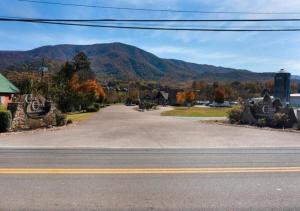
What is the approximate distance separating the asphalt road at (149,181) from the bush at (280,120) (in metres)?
13.0

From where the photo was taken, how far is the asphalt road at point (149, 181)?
22.5ft

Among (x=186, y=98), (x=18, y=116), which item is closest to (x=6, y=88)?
(x=18, y=116)

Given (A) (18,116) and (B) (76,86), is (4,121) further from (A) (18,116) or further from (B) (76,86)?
(B) (76,86)

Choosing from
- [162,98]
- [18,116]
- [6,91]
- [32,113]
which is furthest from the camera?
[162,98]

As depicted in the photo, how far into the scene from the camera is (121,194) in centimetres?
748

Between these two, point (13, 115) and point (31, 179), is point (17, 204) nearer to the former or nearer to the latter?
point (31, 179)

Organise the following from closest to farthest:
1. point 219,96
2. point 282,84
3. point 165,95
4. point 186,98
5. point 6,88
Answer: point 282,84 → point 6,88 → point 219,96 → point 186,98 → point 165,95

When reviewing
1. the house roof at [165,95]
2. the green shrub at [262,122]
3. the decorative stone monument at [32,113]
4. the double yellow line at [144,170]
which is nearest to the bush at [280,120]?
the green shrub at [262,122]

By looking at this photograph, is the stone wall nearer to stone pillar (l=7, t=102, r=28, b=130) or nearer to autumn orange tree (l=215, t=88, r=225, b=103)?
stone pillar (l=7, t=102, r=28, b=130)

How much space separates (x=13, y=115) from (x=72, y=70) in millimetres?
51328

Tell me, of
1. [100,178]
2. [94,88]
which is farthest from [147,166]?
[94,88]

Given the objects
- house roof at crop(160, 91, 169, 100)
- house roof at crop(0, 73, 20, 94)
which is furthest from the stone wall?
house roof at crop(160, 91, 169, 100)

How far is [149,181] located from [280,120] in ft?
62.8

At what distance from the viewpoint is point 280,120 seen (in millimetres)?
25812
